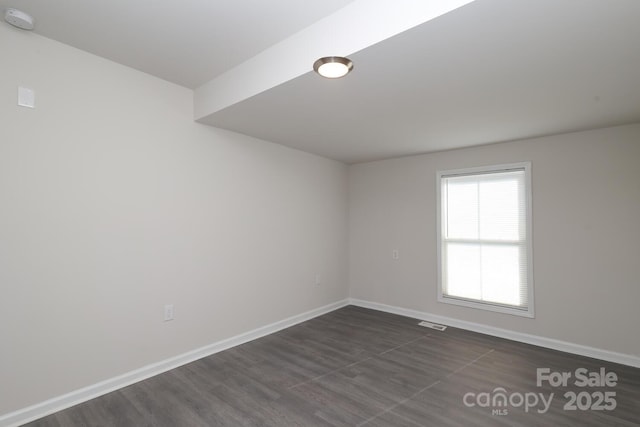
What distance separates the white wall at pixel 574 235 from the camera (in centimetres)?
307

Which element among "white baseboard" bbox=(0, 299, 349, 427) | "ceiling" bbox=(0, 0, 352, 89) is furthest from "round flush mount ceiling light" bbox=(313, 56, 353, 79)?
"white baseboard" bbox=(0, 299, 349, 427)

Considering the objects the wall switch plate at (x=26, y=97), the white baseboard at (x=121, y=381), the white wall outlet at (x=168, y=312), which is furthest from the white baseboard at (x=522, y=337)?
the wall switch plate at (x=26, y=97)

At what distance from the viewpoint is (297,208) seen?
4.22 m

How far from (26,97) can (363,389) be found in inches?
126

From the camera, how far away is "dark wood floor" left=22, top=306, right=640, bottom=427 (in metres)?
2.19

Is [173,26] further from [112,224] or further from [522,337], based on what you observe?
[522,337]

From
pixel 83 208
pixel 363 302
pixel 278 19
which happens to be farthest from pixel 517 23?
pixel 363 302

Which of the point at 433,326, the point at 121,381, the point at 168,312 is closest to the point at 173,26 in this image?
the point at 168,312

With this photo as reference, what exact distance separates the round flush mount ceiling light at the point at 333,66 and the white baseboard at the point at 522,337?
346 cm

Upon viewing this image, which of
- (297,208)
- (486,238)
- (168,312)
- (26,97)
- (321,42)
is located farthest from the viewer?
(297,208)

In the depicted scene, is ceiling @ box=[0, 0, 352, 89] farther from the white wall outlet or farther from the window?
the window

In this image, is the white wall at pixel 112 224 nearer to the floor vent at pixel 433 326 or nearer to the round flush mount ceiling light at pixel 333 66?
the round flush mount ceiling light at pixel 333 66

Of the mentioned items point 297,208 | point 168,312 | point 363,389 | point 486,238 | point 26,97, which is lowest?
point 363,389

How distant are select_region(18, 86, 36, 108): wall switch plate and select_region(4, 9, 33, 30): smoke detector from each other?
1.25ft
